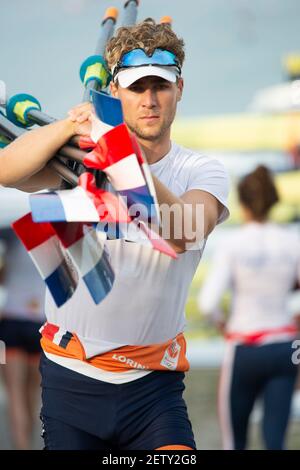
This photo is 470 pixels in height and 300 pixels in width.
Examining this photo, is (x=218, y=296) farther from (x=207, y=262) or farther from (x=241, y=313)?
(x=207, y=262)

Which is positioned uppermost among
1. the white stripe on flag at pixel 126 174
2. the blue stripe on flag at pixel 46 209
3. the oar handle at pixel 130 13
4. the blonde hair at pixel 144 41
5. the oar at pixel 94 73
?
the oar handle at pixel 130 13

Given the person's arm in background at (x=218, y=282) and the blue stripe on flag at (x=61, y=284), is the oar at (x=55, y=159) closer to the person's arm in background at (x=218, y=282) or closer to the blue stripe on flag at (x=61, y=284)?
the blue stripe on flag at (x=61, y=284)

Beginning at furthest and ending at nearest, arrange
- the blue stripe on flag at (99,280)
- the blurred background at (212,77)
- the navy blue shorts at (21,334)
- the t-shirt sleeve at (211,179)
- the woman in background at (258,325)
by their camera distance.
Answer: the blurred background at (212,77), the navy blue shorts at (21,334), the woman in background at (258,325), the t-shirt sleeve at (211,179), the blue stripe on flag at (99,280)

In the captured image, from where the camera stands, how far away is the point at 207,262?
8.09m

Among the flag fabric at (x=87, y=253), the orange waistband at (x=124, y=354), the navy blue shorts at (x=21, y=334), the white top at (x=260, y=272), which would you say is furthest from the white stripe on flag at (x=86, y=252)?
the navy blue shorts at (x=21, y=334)

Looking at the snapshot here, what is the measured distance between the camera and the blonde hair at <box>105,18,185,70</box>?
320cm

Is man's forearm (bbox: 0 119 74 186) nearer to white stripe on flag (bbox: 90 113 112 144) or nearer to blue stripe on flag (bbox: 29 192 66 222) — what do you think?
white stripe on flag (bbox: 90 113 112 144)

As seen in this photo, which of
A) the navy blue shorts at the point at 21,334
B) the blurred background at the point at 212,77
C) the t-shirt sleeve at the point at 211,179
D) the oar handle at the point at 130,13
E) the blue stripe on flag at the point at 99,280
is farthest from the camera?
the blurred background at the point at 212,77

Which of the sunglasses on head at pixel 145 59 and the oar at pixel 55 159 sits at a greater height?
the sunglasses on head at pixel 145 59

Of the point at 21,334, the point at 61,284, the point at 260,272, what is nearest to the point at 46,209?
the point at 61,284

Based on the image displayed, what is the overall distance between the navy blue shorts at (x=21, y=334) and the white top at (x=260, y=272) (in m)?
1.36

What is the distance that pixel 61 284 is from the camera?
9.46 ft

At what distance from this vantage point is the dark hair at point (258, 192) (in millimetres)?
5402

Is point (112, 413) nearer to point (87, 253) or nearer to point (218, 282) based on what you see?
point (87, 253)
